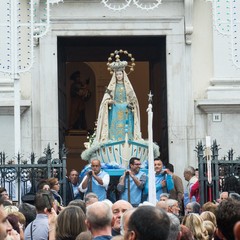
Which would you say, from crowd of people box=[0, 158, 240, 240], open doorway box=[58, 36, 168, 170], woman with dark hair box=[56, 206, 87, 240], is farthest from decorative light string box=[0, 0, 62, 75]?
woman with dark hair box=[56, 206, 87, 240]

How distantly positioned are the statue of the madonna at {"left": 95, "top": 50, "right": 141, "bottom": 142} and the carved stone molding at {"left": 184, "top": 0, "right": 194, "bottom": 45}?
7.89ft

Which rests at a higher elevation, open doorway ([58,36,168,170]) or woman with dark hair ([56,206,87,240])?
open doorway ([58,36,168,170])

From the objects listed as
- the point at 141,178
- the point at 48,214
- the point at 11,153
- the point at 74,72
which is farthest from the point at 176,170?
the point at 48,214

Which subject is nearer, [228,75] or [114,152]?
[114,152]

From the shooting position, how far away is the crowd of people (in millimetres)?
7598

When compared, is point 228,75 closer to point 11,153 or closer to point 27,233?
point 11,153

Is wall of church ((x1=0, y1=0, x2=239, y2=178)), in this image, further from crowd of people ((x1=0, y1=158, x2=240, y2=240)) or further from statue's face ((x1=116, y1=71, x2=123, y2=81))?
crowd of people ((x1=0, y1=158, x2=240, y2=240))

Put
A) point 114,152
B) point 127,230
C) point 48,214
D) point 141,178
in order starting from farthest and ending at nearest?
point 114,152 → point 141,178 → point 48,214 → point 127,230

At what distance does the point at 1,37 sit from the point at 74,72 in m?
8.58

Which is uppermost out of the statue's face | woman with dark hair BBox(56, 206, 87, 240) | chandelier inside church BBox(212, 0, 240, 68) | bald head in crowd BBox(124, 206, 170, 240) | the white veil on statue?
chandelier inside church BBox(212, 0, 240, 68)

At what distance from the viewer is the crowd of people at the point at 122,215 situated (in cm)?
760

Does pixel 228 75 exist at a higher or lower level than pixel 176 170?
higher

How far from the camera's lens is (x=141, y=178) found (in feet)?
61.6

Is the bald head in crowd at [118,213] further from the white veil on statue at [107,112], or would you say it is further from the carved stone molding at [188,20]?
the carved stone molding at [188,20]
